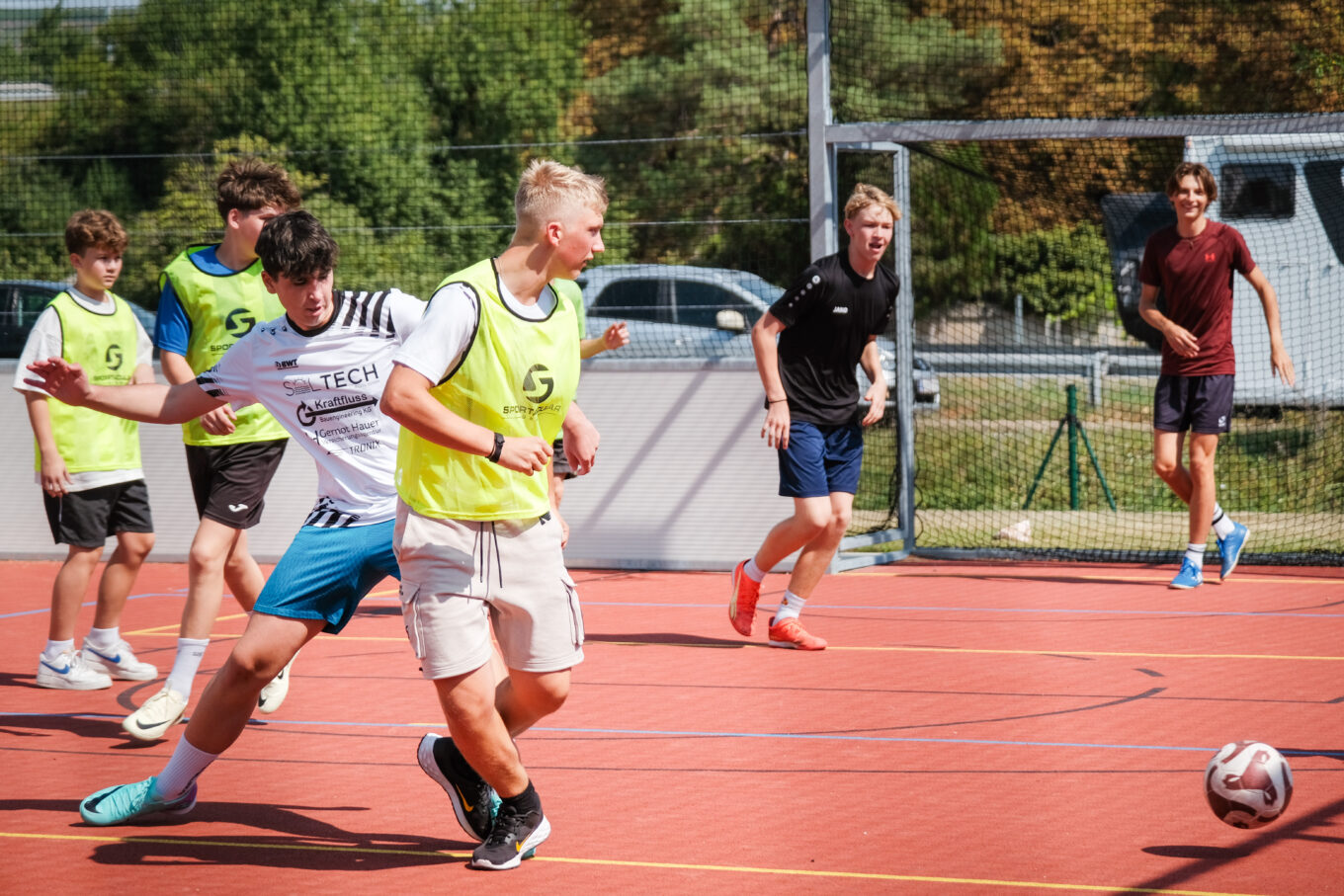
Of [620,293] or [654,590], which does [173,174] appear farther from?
[654,590]

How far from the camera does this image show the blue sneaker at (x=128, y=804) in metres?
4.32

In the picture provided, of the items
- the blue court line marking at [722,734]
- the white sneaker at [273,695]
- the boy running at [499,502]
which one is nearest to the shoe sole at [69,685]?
the blue court line marking at [722,734]

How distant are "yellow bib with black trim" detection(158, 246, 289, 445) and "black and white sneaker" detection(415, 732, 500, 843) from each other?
2.01 m

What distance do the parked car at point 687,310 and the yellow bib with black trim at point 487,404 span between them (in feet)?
20.7

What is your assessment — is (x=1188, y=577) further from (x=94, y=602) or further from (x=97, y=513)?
(x=94, y=602)

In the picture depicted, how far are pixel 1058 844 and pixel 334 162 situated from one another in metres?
17.7

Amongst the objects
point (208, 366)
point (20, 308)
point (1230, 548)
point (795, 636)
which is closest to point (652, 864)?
point (208, 366)

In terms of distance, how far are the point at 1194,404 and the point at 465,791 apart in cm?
590

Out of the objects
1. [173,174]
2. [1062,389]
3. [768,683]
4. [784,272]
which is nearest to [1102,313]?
[1062,389]

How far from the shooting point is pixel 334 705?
601 cm

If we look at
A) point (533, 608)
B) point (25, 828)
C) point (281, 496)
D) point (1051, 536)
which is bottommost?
point (1051, 536)

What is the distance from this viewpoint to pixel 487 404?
12.6 feet

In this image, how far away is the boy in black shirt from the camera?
708 centimetres

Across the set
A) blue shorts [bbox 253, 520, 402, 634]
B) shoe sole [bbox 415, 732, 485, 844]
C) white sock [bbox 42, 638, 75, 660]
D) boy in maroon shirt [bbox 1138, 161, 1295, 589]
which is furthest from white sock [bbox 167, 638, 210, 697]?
boy in maroon shirt [bbox 1138, 161, 1295, 589]
